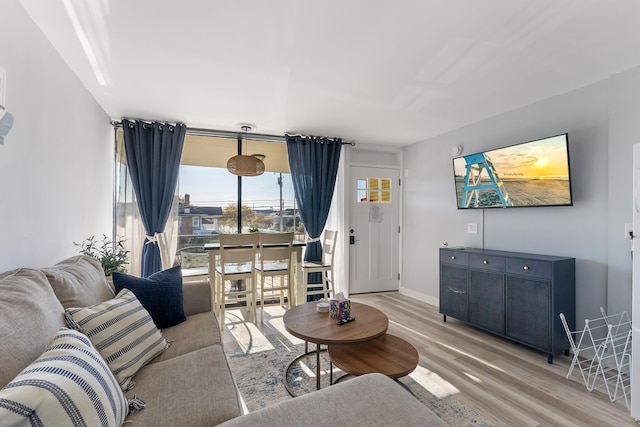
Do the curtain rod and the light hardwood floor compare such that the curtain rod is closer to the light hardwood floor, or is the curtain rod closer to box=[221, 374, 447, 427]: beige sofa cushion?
the light hardwood floor

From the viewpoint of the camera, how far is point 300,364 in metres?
2.51

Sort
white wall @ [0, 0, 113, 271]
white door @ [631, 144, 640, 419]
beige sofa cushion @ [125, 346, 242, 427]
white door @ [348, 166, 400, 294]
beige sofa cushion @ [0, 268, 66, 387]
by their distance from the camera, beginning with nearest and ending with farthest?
1. beige sofa cushion @ [0, 268, 66, 387]
2. beige sofa cushion @ [125, 346, 242, 427]
3. white wall @ [0, 0, 113, 271]
4. white door @ [631, 144, 640, 419]
5. white door @ [348, 166, 400, 294]

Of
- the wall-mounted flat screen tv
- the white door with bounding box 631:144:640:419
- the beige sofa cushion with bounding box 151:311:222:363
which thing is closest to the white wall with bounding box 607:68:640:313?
the wall-mounted flat screen tv

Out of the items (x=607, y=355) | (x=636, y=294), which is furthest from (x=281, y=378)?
(x=607, y=355)

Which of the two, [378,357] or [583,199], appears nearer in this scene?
[378,357]

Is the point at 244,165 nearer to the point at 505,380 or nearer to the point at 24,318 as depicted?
the point at 24,318

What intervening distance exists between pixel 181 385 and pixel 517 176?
3312 millimetres

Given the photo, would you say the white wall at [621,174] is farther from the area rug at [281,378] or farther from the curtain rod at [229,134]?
the curtain rod at [229,134]

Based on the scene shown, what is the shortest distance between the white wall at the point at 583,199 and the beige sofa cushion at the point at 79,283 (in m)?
3.66

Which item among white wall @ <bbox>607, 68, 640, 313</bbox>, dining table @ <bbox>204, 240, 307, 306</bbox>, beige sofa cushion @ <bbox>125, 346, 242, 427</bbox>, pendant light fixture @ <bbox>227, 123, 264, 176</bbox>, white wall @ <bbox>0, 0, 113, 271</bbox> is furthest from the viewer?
dining table @ <bbox>204, 240, 307, 306</bbox>

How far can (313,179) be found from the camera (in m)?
4.32

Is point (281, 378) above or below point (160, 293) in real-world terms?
below

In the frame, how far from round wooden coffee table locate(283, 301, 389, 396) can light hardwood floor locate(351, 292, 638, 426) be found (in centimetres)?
68

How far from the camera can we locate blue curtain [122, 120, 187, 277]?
3.64 metres
